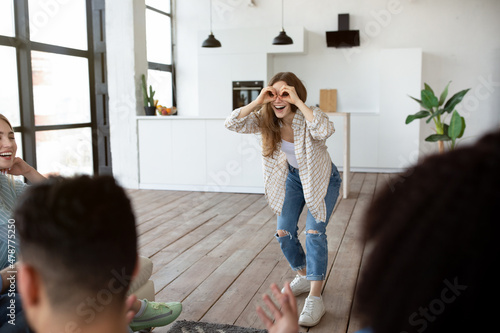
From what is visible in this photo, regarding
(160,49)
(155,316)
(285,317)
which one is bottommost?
(155,316)

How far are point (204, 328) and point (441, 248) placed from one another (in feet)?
6.23

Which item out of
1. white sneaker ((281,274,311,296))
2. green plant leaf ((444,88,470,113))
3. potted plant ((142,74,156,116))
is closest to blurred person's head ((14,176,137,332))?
white sneaker ((281,274,311,296))

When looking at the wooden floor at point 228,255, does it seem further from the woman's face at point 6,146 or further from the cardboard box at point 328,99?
the cardboard box at point 328,99

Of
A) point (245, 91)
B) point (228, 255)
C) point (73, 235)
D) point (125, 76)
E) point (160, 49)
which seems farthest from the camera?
point (160, 49)

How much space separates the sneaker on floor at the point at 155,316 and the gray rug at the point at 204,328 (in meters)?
0.09

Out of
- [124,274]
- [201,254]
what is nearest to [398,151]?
[201,254]

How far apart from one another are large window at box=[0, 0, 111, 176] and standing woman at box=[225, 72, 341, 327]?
10.3ft

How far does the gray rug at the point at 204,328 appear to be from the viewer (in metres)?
2.20

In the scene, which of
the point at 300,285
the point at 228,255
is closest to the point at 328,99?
the point at 228,255

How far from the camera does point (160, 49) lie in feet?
26.4

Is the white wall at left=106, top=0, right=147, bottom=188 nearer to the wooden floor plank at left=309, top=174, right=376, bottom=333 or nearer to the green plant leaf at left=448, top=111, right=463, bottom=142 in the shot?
the wooden floor plank at left=309, top=174, right=376, bottom=333

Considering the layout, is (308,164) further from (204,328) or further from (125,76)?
(125,76)

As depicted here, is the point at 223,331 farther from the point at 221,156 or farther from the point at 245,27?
the point at 245,27

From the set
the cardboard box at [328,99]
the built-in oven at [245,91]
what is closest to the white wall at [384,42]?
the cardboard box at [328,99]
